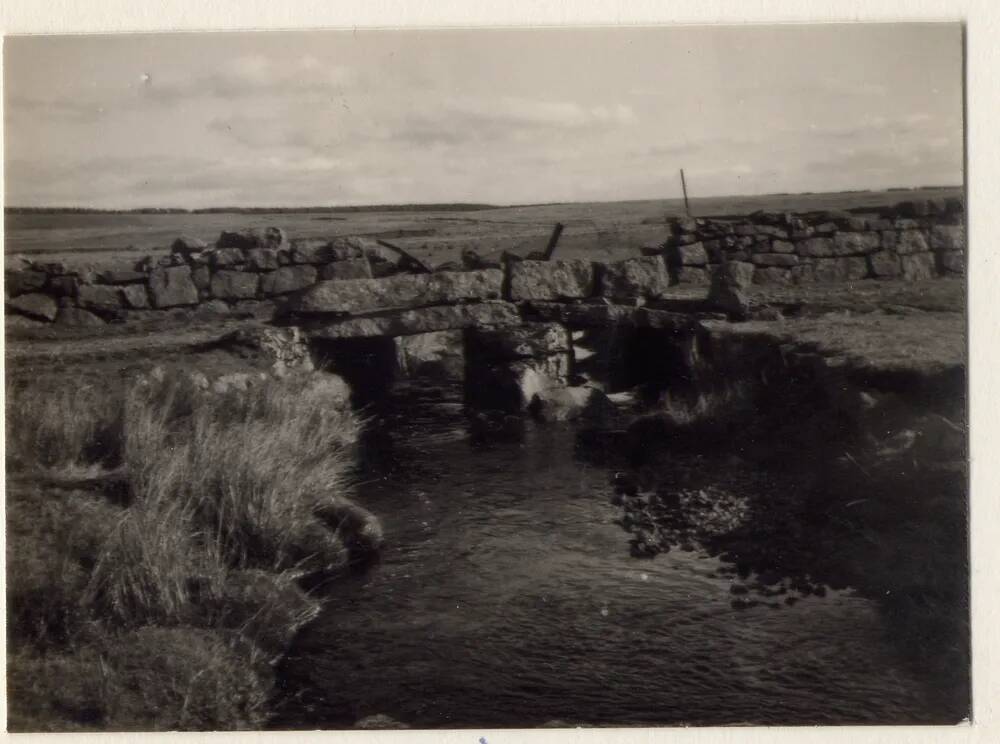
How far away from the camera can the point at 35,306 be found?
4492 millimetres

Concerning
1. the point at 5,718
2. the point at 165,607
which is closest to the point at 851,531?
the point at 165,607

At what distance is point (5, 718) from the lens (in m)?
4.34

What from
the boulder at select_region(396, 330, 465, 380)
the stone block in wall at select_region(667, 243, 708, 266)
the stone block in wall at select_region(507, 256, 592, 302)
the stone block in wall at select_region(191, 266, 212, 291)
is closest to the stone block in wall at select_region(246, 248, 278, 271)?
the stone block in wall at select_region(191, 266, 212, 291)

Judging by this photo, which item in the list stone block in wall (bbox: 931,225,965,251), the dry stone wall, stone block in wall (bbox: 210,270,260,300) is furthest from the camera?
stone block in wall (bbox: 210,270,260,300)

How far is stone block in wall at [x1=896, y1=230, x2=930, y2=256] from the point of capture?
4.46 m

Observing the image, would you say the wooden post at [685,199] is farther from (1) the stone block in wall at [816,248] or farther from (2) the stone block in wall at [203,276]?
(2) the stone block in wall at [203,276]

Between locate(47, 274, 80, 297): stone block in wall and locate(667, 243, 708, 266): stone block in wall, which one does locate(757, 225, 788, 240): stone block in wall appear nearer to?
locate(667, 243, 708, 266): stone block in wall

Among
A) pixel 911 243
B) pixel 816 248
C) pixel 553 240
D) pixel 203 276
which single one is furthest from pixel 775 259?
pixel 203 276

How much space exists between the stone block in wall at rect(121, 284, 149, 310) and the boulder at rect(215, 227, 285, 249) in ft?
1.51

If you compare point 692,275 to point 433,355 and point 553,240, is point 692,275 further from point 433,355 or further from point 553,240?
point 433,355

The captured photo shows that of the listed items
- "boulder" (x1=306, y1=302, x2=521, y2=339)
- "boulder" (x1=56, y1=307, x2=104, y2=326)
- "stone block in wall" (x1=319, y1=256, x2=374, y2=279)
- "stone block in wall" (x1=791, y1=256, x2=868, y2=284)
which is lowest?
"boulder" (x1=306, y1=302, x2=521, y2=339)

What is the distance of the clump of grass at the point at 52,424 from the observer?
174 inches

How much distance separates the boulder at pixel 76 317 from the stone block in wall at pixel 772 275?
10.3ft

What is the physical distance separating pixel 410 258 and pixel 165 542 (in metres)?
1.75
